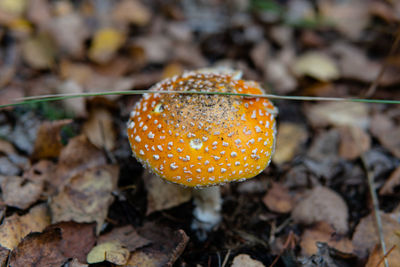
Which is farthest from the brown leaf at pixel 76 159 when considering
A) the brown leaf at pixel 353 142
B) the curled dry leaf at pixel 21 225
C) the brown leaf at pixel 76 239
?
the brown leaf at pixel 353 142

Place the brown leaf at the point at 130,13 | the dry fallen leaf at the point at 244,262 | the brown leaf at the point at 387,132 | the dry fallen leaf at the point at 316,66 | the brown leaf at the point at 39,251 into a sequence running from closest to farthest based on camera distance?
1. the brown leaf at the point at 39,251
2. the dry fallen leaf at the point at 244,262
3. the brown leaf at the point at 387,132
4. the dry fallen leaf at the point at 316,66
5. the brown leaf at the point at 130,13

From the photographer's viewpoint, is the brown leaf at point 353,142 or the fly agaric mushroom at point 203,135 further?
the brown leaf at point 353,142

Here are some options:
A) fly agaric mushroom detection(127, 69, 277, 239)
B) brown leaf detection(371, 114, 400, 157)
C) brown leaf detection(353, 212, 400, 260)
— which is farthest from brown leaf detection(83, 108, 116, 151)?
brown leaf detection(371, 114, 400, 157)

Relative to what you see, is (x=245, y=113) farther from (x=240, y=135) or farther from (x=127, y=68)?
(x=127, y=68)

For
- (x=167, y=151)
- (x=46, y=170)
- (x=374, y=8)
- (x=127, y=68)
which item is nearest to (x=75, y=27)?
(x=127, y=68)

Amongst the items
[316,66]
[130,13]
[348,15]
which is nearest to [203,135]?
[316,66]

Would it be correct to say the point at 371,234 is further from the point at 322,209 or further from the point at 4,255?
the point at 4,255

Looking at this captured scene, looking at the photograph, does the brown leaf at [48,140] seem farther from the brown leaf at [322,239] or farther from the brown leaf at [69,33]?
the brown leaf at [322,239]
